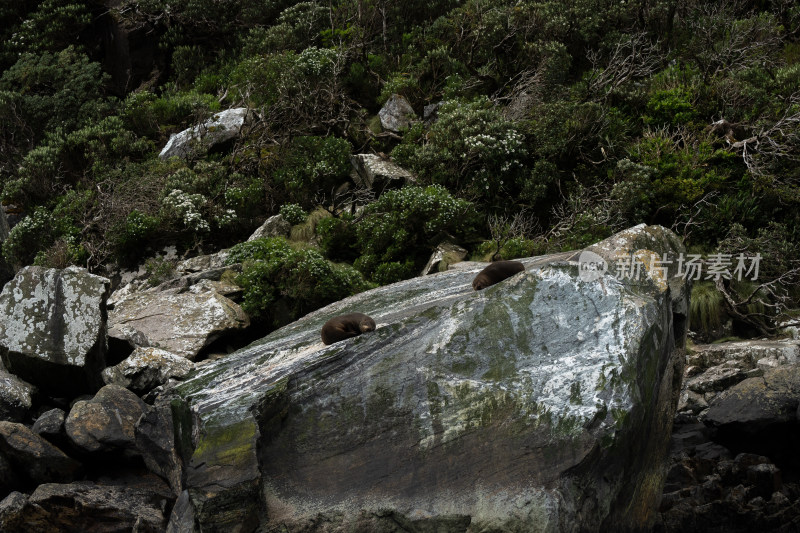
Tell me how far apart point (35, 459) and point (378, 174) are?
365 inches

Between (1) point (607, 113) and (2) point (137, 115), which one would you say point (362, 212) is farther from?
(2) point (137, 115)

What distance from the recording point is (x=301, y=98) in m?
18.7

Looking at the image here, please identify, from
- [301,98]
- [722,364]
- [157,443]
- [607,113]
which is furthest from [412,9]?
[157,443]

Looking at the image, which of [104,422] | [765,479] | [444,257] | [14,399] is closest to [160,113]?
[444,257]

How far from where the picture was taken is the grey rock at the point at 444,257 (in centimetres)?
1390

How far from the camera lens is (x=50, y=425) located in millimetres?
9836

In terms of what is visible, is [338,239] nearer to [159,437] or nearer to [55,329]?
[55,329]

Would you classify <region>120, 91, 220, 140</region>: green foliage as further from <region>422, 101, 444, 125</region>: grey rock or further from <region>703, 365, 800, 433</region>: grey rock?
<region>703, 365, 800, 433</region>: grey rock

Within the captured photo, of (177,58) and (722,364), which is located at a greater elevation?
(177,58)

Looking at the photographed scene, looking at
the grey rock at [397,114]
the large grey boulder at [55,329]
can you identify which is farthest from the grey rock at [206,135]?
the large grey boulder at [55,329]

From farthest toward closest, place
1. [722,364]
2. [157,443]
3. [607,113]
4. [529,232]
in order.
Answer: [607,113] → [529,232] → [722,364] → [157,443]

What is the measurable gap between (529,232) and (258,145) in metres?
7.22

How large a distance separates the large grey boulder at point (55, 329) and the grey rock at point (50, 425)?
104 centimetres

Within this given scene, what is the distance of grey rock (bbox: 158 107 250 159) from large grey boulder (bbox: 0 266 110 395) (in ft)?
24.5
